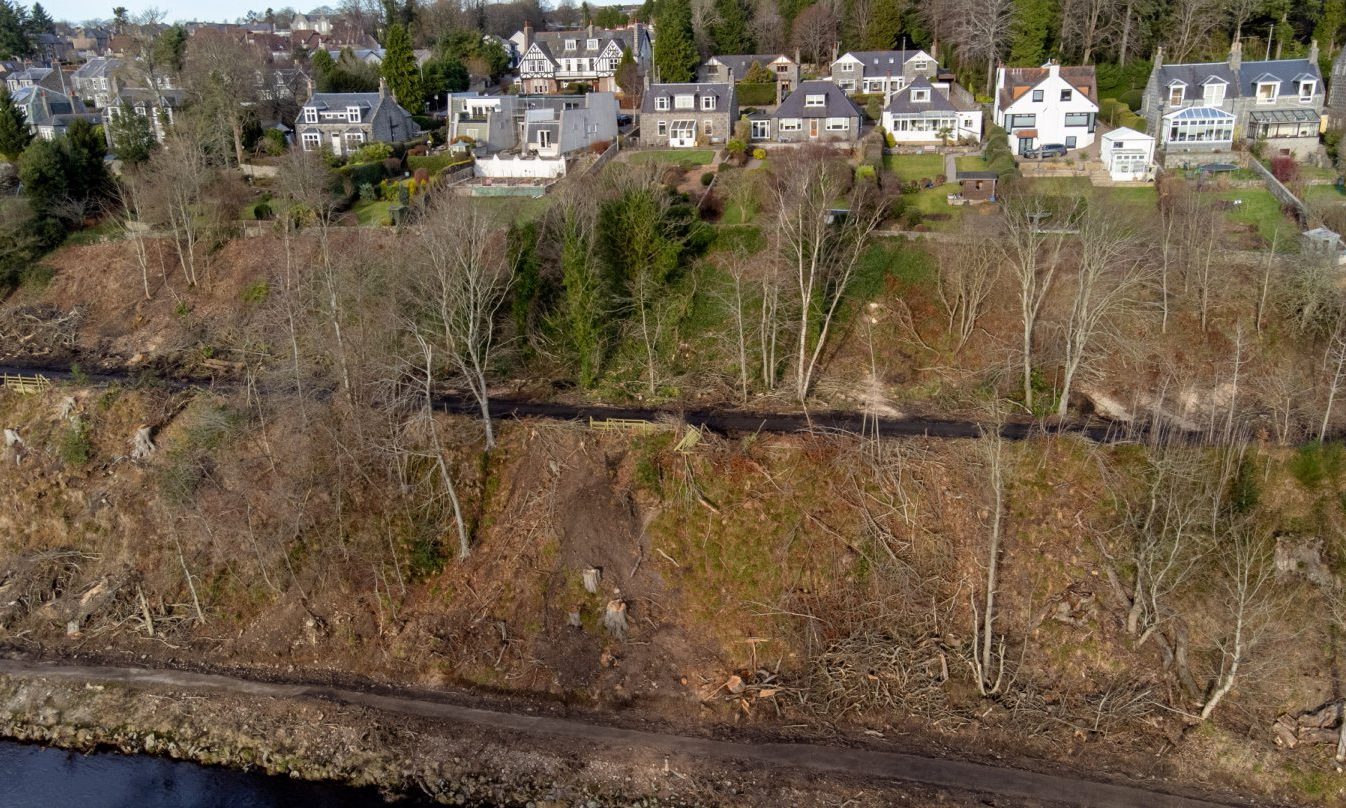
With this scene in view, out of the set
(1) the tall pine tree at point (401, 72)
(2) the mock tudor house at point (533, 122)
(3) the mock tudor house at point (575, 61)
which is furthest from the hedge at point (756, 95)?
(1) the tall pine tree at point (401, 72)

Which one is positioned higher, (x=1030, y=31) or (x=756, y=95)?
(x=1030, y=31)

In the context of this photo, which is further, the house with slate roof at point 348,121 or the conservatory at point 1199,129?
the house with slate roof at point 348,121

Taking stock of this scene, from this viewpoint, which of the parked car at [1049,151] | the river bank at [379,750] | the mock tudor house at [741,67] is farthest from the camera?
the mock tudor house at [741,67]

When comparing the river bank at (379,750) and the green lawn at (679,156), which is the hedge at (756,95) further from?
the river bank at (379,750)

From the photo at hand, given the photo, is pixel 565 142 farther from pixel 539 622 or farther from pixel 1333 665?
pixel 1333 665

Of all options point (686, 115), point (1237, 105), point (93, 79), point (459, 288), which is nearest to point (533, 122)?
point (686, 115)

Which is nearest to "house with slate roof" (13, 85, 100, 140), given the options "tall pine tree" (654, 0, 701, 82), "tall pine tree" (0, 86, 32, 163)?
"tall pine tree" (0, 86, 32, 163)

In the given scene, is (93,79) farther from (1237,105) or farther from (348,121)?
(1237,105)
